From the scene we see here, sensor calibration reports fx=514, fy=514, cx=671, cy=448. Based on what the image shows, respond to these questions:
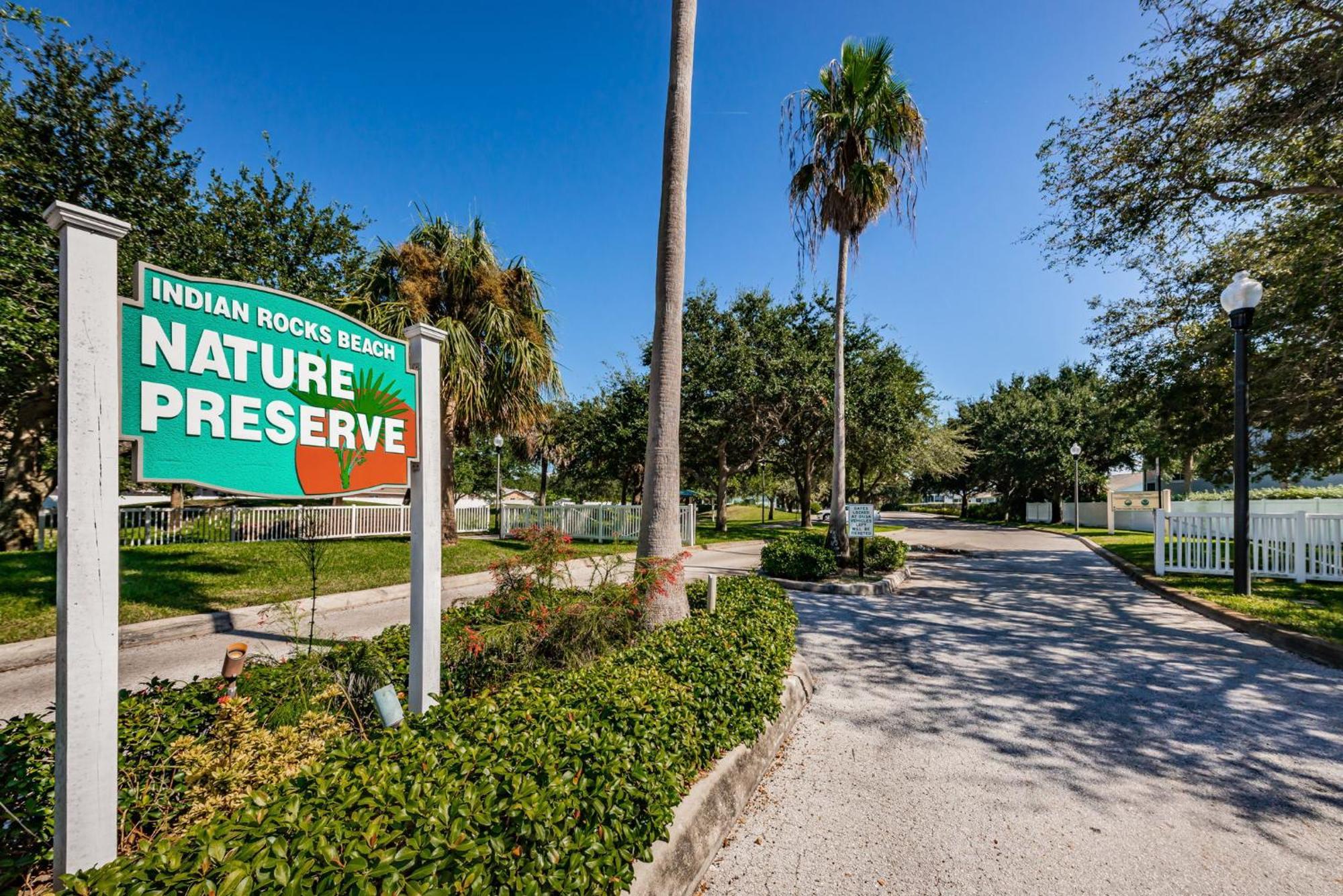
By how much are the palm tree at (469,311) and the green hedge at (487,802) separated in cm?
913

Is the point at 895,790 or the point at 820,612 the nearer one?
the point at 895,790

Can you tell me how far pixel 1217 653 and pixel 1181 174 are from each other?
304 inches

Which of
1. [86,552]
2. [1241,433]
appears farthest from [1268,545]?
[86,552]

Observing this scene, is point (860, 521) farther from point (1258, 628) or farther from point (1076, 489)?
point (1076, 489)

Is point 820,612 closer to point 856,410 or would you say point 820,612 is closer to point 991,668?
point 991,668

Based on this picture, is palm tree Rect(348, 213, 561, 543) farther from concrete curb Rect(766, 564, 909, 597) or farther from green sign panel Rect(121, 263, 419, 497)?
green sign panel Rect(121, 263, 419, 497)

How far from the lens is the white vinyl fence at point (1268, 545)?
9.00m

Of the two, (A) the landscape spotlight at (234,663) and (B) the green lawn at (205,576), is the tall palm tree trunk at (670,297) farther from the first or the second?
(A) the landscape spotlight at (234,663)

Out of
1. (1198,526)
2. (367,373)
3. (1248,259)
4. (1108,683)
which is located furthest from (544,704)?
(1248,259)

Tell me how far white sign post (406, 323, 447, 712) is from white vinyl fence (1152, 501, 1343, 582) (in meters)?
13.1

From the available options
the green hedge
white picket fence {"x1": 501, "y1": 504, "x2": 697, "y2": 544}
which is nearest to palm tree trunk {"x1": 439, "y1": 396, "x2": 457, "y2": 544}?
white picket fence {"x1": 501, "y1": 504, "x2": 697, "y2": 544}

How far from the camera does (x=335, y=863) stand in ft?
4.70

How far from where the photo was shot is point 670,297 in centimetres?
556

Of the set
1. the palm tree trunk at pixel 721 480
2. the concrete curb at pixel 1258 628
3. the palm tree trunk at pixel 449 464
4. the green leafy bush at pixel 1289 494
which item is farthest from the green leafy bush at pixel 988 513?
the palm tree trunk at pixel 449 464
